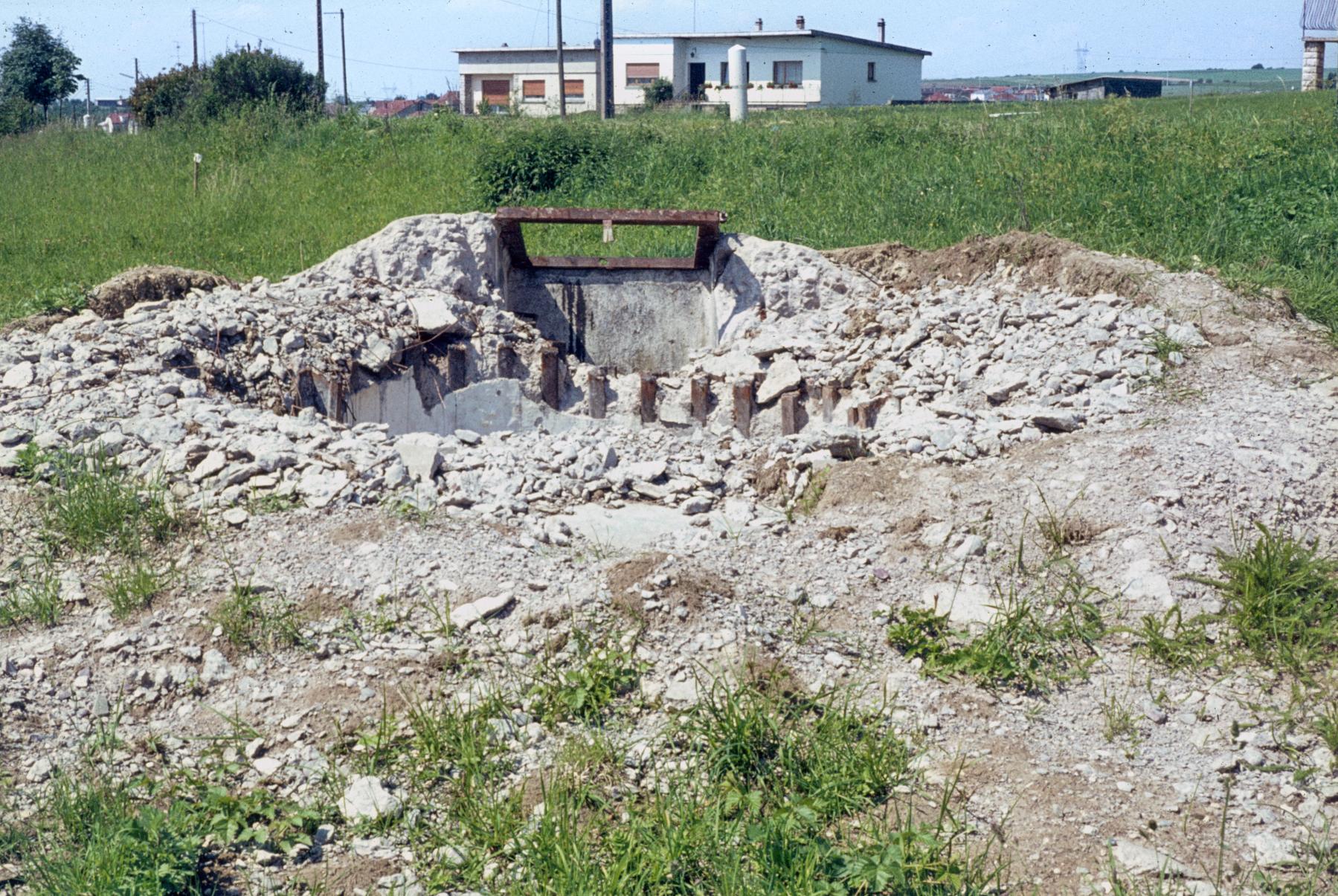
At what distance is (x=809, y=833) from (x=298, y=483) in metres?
3.21

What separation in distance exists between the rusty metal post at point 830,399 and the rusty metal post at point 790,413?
194 millimetres

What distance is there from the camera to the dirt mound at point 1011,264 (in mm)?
7820

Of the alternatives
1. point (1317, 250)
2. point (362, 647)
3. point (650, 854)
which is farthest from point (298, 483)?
point (1317, 250)

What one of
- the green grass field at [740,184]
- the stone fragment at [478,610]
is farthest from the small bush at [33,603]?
the green grass field at [740,184]

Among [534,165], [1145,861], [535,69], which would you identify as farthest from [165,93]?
[1145,861]

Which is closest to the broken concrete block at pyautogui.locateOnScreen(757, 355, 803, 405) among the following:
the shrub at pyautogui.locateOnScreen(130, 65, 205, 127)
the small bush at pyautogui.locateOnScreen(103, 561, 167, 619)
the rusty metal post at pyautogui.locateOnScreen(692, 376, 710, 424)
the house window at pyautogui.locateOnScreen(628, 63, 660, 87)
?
the rusty metal post at pyautogui.locateOnScreen(692, 376, 710, 424)

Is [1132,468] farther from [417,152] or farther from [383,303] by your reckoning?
[417,152]

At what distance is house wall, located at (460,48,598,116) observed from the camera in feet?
145

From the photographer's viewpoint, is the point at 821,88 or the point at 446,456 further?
the point at 821,88

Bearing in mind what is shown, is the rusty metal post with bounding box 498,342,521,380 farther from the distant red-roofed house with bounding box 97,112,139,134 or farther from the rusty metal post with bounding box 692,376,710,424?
the distant red-roofed house with bounding box 97,112,139,134

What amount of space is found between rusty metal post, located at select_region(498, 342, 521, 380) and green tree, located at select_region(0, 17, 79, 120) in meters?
22.9

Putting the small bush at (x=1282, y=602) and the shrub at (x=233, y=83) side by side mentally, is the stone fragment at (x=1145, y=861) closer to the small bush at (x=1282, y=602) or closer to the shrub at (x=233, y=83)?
the small bush at (x=1282, y=602)

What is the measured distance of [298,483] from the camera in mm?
5641

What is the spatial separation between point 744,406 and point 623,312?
1.71m
